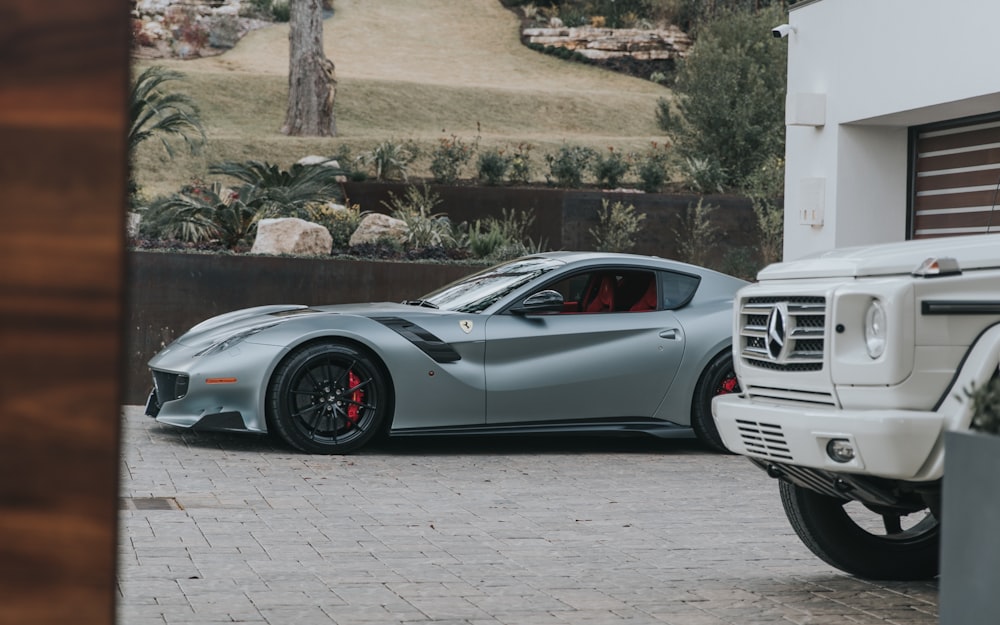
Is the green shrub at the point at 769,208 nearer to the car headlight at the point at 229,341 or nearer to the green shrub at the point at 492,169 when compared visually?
the green shrub at the point at 492,169

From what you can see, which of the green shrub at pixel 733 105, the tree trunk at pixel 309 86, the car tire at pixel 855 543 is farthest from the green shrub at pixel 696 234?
the car tire at pixel 855 543

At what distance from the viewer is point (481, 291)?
30.9 ft

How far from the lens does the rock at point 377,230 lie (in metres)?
16.1

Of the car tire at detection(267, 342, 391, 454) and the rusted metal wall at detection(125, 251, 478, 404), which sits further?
the rusted metal wall at detection(125, 251, 478, 404)

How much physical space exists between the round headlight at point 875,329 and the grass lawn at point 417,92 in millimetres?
20811

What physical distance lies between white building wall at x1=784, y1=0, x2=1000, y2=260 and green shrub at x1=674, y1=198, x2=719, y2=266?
A: 6886 millimetres

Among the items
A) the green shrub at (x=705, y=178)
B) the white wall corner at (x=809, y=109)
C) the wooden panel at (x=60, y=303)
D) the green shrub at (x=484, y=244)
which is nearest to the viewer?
the wooden panel at (x=60, y=303)

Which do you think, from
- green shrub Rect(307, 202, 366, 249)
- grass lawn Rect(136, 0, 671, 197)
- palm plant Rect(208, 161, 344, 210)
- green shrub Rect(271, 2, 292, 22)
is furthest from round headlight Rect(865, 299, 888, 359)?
green shrub Rect(271, 2, 292, 22)

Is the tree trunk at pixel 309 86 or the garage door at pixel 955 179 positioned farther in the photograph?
the tree trunk at pixel 309 86

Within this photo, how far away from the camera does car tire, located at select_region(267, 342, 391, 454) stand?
28.6 ft

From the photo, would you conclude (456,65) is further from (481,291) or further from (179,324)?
(481,291)

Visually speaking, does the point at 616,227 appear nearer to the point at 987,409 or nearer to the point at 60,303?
the point at 987,409

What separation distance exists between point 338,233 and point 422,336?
25.1 feet

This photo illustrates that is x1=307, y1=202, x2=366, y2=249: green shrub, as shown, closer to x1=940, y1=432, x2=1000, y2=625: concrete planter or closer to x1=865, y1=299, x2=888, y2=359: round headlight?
x1=865, y1=299, x2=888, y2=359: round headlight
